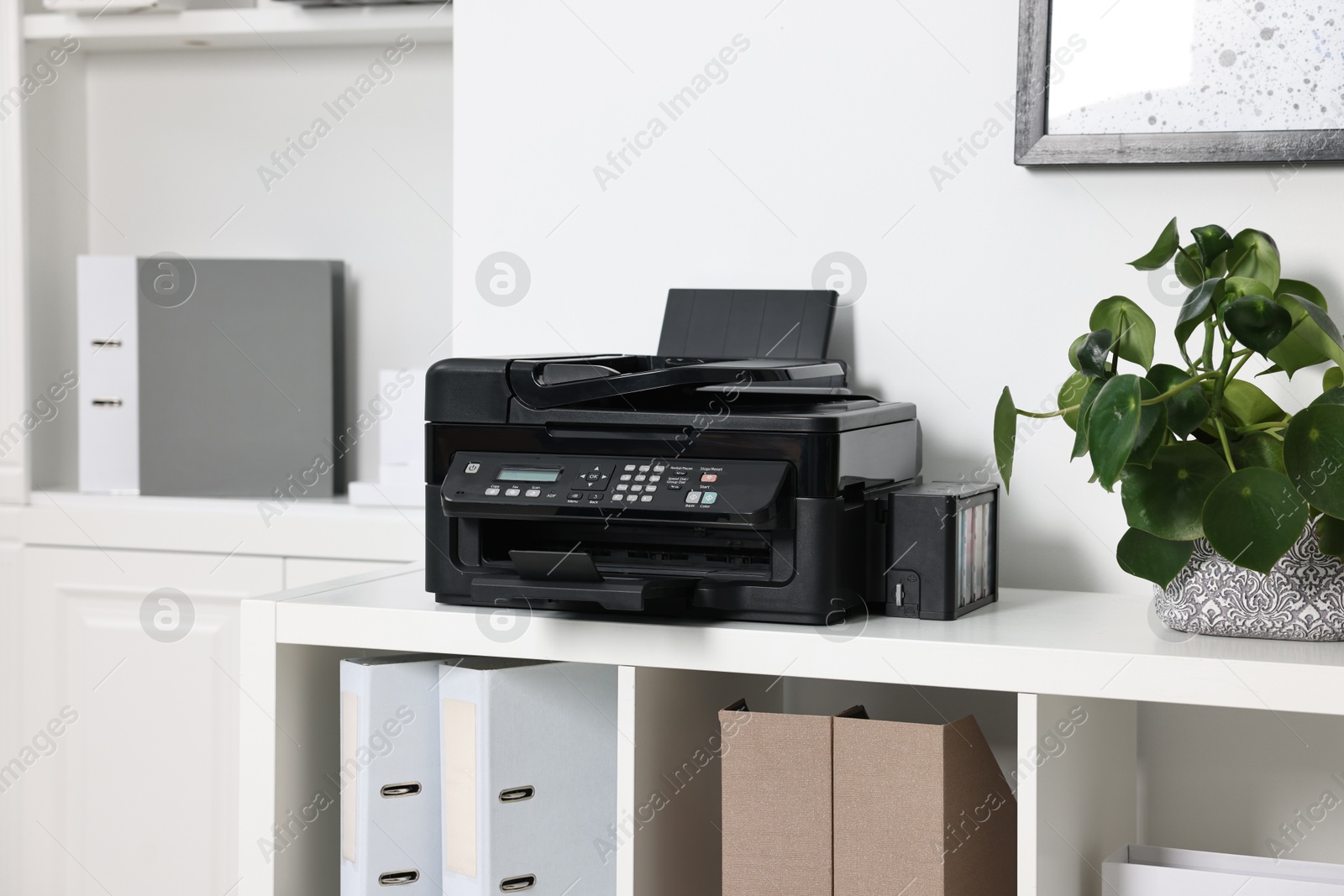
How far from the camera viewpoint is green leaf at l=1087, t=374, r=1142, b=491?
117 cm

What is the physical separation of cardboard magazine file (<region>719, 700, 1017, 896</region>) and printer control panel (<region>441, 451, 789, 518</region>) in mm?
245

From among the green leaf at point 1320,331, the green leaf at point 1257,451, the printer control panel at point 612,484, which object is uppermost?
the green leaf at point 1320,331

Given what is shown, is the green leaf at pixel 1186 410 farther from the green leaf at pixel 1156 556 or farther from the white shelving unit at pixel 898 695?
the white shelving unit at pixel 898 695

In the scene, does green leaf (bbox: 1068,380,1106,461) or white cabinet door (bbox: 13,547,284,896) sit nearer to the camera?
green leaf (bbox: 1068,380,1106,461)

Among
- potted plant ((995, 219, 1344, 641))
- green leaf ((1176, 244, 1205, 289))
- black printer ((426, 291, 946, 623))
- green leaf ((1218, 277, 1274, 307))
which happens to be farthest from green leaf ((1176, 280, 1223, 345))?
black printer ((426, 291, 946, 623))

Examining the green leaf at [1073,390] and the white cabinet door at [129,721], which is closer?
the green leaf at [1073,390]

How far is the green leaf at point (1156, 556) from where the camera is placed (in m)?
1.29

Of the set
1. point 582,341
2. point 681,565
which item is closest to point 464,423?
point 681,565

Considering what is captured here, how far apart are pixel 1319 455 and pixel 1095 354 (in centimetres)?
22

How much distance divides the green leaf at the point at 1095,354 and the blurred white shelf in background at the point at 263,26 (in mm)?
1365

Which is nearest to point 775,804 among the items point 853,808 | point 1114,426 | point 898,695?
point 853,808

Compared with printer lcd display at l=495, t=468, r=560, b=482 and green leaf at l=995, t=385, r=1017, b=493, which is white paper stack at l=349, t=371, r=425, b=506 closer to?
printer lcd display at l=495, t=468, r=560, b=482

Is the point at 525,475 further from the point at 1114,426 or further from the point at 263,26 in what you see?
the point at 263,26

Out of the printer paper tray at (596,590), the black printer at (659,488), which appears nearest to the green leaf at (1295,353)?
the black printer at (659,488)
